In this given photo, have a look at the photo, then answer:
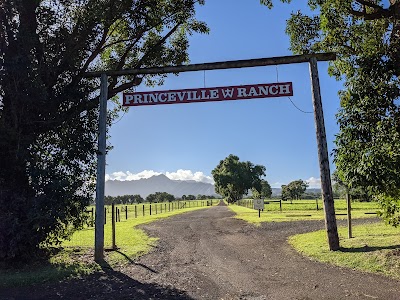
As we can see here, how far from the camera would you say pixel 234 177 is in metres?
84.6

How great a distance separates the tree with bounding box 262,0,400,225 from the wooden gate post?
40.8 inches

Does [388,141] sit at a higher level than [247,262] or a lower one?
higher

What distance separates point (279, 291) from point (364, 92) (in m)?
4.73

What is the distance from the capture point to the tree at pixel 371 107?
7.29 meters

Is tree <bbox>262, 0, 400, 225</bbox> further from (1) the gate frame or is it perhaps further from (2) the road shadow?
(2) the road shadow

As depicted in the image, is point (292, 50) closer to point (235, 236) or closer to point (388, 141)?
point (388, 141)

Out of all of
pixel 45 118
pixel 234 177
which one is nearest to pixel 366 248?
pixel 45 118

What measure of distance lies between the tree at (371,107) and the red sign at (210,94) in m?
1.84

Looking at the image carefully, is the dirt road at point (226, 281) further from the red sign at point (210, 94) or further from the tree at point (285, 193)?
the tree at point (285, 193)

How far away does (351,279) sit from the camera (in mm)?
6656

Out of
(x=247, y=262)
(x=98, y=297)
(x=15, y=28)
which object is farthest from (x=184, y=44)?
(x=98, y=297)

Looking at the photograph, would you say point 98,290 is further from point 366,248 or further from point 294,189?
point 294,189

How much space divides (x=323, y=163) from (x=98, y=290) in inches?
259

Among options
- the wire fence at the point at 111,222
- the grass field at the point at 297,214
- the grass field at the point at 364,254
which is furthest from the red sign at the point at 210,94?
the grass field at the point at 297,214
